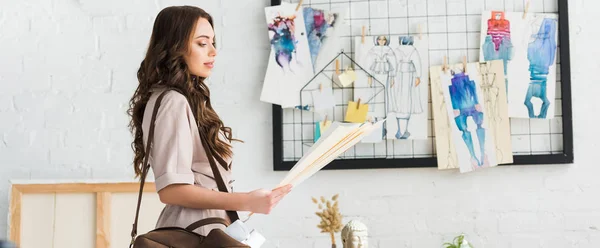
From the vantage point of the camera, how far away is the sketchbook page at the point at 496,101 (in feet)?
9.00

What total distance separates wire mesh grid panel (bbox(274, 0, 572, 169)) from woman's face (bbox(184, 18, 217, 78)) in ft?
3.88

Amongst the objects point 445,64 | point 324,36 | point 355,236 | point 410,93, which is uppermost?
point 324,36

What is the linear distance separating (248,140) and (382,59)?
60cm

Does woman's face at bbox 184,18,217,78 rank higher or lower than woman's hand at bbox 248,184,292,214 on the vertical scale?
higher

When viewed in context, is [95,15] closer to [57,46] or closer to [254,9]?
[57,46]

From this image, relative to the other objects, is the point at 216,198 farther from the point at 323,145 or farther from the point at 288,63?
the point at 288,63

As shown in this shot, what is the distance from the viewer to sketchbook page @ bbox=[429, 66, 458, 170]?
2.74 meters

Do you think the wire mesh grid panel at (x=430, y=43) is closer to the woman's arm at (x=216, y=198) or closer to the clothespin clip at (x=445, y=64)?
the clothespin clip at (x=445, y=64)

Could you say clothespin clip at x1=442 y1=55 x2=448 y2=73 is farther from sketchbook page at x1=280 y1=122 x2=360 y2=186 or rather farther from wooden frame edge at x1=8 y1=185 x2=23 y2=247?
wooden frame edge at x1=8 y1=185 x2=23 y2=247

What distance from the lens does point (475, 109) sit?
9.05 feet

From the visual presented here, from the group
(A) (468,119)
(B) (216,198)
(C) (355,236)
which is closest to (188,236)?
(B) (216,198)

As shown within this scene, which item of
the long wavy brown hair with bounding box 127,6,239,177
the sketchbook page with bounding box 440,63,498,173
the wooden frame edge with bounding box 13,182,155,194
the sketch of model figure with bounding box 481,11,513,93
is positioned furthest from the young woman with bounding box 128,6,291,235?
the sketch of model figure with bounding box 481,11,513,93

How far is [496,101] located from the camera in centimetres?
275

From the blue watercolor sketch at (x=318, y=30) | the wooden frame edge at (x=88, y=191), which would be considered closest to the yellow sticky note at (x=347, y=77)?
the blue watercolor sketch at (x=318, y=30)
